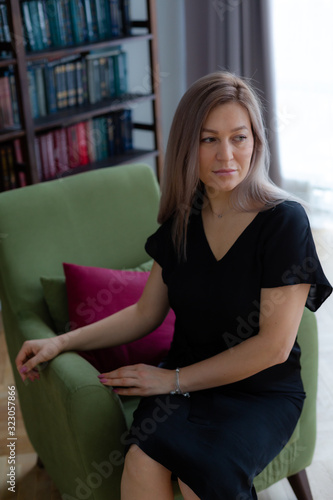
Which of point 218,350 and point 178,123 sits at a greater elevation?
point 178,123

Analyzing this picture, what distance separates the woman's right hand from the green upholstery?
0.03 m

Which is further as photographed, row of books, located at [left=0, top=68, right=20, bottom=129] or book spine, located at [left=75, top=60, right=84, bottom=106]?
book spine, located at [left=75, top=60, right=84, bottom=106]

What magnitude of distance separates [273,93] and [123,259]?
1923 mm

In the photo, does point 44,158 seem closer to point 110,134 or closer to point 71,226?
point 110,134

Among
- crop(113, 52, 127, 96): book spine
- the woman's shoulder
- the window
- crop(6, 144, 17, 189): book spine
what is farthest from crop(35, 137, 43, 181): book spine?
the woman's shoulder

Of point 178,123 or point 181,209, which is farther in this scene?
point 181,209

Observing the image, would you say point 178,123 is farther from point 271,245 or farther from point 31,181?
point 31,181

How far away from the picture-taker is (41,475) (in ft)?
6.54

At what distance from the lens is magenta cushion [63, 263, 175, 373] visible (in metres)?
1.68

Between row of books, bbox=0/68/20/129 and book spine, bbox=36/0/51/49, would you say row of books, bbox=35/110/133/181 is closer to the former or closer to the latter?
row of books, bbox=0/68/20/129

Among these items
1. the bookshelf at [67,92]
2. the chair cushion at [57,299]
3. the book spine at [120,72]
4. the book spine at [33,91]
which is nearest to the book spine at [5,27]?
the bookshelf at [67,92]

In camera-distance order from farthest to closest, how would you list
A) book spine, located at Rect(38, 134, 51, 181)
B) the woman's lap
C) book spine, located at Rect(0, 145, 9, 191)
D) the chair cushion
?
book spine, located at Rect(38, 134, 51, 181)
book spine, located at Rect(0, 145, 9, 191)
the chair cushion
the woman's lap

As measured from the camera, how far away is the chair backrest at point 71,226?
1.84 m

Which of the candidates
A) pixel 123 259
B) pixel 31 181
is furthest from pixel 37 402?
pixel 31 181
